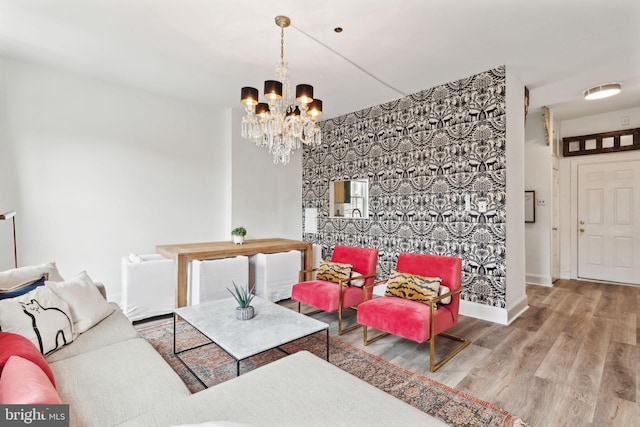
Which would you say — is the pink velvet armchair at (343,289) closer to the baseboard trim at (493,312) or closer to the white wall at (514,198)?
the baseboard trim at (493,312)

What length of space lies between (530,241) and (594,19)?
3751 millimetres

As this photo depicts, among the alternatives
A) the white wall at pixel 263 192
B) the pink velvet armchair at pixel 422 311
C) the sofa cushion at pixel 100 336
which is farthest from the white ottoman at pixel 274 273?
the sofa cushion at pixel 100 336

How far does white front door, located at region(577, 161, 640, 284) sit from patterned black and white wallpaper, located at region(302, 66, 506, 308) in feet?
11.0

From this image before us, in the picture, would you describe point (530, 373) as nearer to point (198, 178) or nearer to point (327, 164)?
point (327, 164)

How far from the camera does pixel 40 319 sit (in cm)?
180

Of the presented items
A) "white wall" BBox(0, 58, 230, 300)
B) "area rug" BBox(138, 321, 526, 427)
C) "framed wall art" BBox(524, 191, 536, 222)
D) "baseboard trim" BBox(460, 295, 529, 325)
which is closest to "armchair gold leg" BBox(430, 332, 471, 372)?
"area rug" BBox(138, 321, 526, 427)

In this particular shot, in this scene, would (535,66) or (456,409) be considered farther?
(535,66)

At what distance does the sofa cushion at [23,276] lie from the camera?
2.05 meters

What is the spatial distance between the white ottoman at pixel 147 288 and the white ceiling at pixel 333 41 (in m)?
2.20

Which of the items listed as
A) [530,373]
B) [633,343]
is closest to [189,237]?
[530,373]

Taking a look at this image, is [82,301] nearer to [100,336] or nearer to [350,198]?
[100,336]

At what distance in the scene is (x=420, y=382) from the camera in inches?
86.9

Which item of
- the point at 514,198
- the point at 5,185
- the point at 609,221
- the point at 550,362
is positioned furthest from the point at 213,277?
the point at 609,221

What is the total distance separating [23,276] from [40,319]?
0.60 metres
